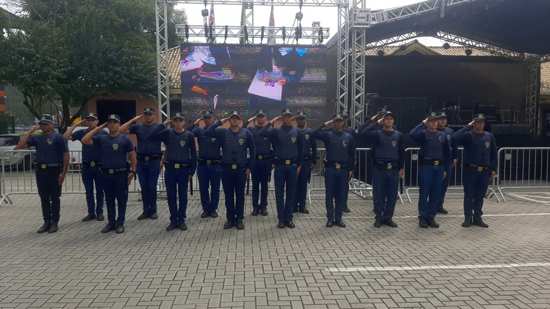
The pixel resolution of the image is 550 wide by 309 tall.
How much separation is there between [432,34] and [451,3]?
17.1 feet

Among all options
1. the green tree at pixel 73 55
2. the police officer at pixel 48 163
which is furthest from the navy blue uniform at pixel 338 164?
the green tree at pixel 73 55

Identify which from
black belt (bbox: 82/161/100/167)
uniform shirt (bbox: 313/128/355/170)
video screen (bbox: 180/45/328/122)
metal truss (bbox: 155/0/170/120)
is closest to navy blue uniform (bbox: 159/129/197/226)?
black belt (bbox: 82/161/100/167)

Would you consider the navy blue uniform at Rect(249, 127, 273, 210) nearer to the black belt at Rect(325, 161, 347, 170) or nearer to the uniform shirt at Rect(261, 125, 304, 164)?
the uniform shirt at Rect(261, 125, 304, 164)

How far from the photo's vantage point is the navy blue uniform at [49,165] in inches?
282

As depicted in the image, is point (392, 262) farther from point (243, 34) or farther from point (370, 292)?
point (243, 34)

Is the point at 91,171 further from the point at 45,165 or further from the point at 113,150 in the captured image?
the point at 113,150

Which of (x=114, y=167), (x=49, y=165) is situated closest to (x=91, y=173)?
(x=49, y=165)

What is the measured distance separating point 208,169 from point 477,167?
4.74 m

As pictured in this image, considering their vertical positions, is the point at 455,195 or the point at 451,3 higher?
the point at 451,3

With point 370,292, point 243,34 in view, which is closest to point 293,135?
point 370,292

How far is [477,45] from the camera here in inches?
797

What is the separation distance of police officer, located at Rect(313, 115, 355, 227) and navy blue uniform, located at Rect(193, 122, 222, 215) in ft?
6.85

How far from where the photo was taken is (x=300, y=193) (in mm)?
8805

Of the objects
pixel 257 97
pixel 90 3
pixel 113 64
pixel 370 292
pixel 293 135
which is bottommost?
pixel 370 292
